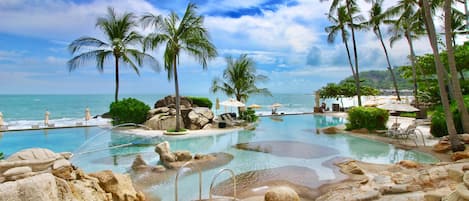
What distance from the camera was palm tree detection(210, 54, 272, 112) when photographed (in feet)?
68.7

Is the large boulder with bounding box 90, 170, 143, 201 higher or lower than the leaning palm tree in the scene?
lower

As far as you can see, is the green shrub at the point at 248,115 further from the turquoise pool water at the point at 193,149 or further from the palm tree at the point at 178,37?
the palm tree at the point at 178,37

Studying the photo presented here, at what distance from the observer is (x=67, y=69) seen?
16031mm

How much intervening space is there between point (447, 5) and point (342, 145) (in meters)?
5.85

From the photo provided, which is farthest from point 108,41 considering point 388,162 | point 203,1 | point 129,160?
point 388,162

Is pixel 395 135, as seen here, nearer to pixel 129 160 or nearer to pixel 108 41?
pixel 129 160

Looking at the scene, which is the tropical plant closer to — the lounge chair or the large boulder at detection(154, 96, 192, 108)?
the lounge chair

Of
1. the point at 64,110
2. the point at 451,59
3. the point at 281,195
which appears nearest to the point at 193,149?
the point at 281,195

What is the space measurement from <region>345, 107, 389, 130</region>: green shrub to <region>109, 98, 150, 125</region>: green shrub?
11918 millimetres

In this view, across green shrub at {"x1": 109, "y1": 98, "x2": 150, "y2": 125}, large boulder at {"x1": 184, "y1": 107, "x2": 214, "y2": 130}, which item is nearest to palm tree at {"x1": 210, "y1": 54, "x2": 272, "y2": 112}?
large boulder at {"x1": 184, "y1": 107, "x2": 214, "y2": 130}

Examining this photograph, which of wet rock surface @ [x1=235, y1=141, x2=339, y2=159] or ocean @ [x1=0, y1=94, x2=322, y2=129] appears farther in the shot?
ocean @ [x1=0, y1=94, x2=322, y2=129]

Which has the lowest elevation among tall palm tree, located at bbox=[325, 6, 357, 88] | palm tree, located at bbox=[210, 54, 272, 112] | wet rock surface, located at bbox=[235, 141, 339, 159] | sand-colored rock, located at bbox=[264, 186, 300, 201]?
wet rock surface, located at bbox=[235, 141, 339, 159]

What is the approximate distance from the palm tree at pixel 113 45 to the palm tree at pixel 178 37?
365cm

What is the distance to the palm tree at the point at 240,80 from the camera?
68.7ft
